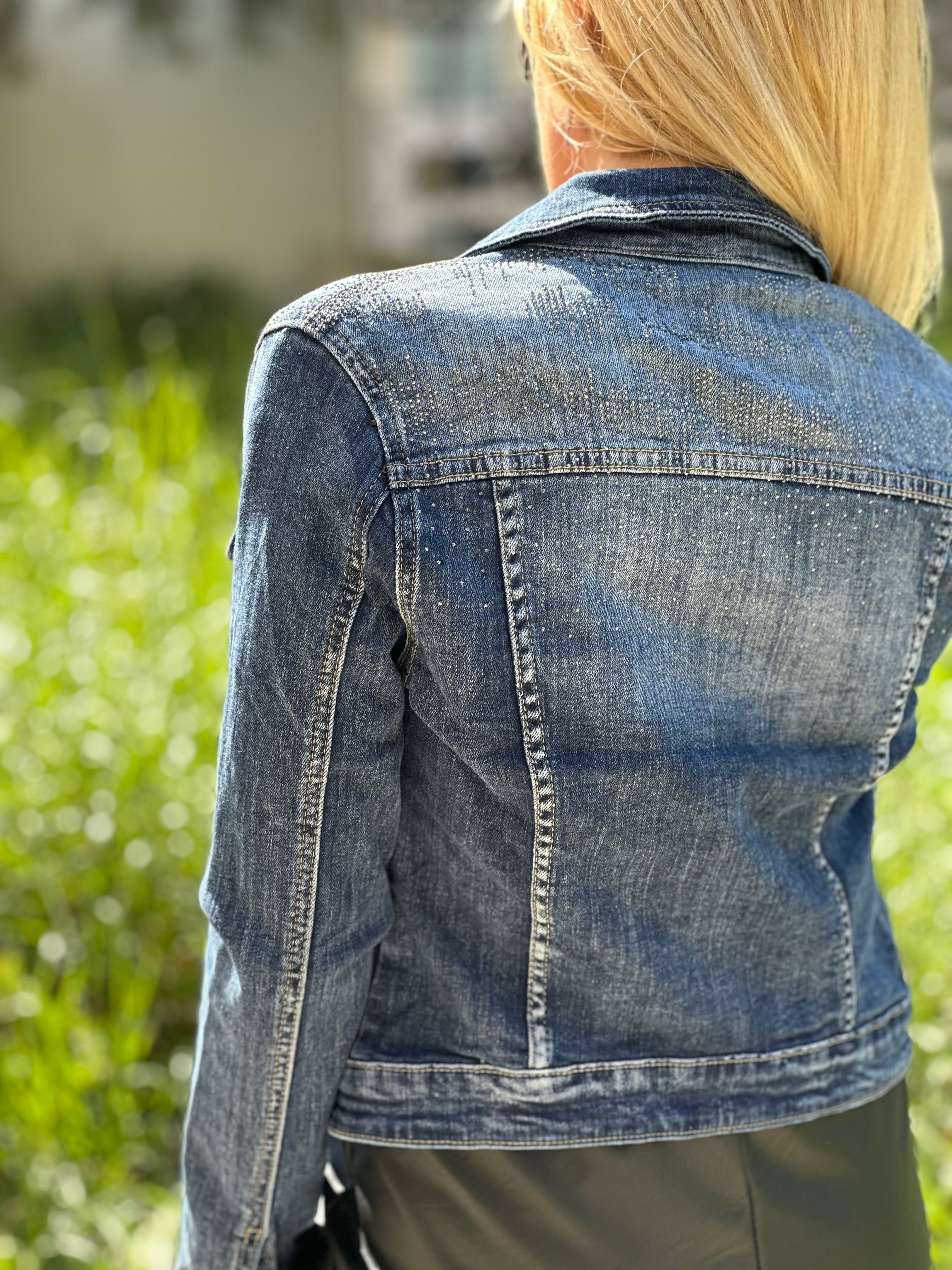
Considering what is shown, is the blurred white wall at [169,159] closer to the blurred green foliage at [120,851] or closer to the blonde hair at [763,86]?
the blurred green foliage at [120,851]

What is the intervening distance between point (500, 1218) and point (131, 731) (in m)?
1.63

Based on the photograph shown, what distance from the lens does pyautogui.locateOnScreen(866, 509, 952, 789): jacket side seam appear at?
971 mm

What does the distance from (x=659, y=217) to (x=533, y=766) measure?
1.37ft

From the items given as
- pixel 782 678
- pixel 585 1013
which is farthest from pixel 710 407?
pixel 585 1013

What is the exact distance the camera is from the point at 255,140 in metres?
8.26

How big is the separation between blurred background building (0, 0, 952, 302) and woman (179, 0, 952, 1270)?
23.1 feet

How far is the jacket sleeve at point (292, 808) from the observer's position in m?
0.80

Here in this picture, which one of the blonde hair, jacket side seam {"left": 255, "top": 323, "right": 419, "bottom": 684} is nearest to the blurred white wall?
the blonde hair

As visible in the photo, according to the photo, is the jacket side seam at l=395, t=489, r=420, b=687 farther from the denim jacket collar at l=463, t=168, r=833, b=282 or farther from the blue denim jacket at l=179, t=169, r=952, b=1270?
the denim jacket collar at l=463, t=168, r=833, b=282

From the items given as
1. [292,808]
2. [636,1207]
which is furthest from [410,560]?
[636,1207]

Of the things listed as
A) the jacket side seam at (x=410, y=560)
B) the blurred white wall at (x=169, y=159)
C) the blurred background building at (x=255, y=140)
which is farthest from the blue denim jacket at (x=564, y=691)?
the blurred white wall at (x=169, y=159)

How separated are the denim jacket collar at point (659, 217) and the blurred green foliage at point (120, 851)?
4.57 feet

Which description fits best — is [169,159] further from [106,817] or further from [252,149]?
[106,817]

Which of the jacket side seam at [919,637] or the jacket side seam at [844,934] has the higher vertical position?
the jacket side seam at [919,637]
